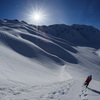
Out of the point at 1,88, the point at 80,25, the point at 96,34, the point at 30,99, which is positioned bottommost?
the point at 30,99

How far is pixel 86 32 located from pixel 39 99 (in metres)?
143

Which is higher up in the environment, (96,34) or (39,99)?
(96,34)

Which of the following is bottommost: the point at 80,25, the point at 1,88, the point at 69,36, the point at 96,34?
the point at 1,88

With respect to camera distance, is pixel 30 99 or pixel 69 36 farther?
pixel 69 36

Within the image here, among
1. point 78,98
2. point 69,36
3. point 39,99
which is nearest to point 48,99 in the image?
point 39,99

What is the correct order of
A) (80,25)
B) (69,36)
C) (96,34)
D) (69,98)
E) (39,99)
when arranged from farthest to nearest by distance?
(80,25) → (96,34) → (69,36) → (69,98) → (39,99)

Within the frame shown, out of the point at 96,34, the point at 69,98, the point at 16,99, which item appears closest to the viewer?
the point at 16,99

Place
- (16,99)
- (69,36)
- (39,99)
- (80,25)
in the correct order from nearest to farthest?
(16,99), (39,99), (69,36), (80,25)

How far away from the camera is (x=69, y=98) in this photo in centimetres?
445

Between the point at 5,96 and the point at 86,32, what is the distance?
143400mm

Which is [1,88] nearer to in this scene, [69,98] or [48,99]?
[48,99]

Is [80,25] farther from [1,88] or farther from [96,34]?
[1,88]

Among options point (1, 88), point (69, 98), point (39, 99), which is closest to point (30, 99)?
point (39, 99)

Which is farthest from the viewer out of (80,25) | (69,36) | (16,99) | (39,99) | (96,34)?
(80,25)
